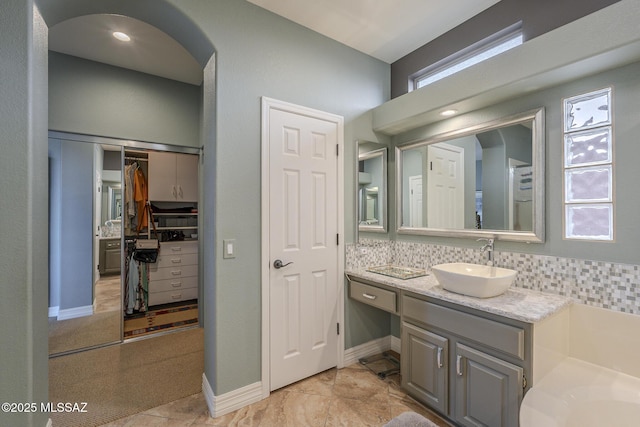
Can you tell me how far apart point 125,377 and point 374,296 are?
7.26 ft

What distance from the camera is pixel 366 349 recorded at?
2.74m

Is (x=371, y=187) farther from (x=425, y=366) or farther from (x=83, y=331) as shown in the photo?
(x=83, y=331)

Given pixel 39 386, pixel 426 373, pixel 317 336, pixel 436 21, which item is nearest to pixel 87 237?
pixel 39 386

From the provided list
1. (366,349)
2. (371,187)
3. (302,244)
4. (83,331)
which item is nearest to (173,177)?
(83,331)

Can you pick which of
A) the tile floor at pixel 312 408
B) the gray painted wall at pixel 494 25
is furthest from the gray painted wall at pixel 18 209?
the gray painted wall at pixel 494 25

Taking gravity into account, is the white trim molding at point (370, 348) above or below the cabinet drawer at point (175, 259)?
below

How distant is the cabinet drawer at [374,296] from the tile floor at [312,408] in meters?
0.64

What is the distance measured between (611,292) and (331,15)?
267 centimetres

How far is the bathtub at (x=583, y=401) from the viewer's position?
1336 mm

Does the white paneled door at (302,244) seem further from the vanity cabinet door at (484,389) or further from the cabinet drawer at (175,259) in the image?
the cabinet drawer at (175,259)

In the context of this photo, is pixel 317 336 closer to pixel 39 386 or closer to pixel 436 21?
pixel 39 386

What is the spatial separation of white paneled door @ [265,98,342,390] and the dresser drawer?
7.49ft

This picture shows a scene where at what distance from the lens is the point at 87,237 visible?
9.50ft

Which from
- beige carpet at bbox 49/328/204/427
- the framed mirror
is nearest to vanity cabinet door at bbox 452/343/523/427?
the framed mirror
